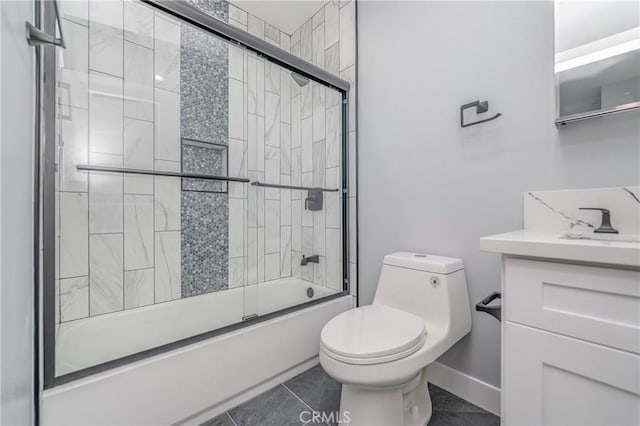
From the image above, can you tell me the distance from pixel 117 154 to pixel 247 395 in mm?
1366

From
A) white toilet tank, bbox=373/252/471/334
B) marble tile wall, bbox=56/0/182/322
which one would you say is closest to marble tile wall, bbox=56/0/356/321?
marble tile wall, bbox=56/0/182/322

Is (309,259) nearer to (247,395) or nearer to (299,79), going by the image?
(247,395)

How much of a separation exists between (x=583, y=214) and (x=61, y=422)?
188 centimetres

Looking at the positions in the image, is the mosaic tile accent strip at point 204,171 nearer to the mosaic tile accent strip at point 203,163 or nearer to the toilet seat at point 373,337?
the mosaic tile accent strip at point 203,163

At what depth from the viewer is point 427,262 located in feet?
4.19

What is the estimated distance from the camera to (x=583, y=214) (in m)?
0.99

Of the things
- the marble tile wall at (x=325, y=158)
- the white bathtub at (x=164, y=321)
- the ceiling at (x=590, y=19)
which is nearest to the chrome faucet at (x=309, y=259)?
the marble tile wall at (x=325, y=158)

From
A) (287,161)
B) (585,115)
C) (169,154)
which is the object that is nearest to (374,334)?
(585,115)

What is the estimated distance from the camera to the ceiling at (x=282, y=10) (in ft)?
6.71

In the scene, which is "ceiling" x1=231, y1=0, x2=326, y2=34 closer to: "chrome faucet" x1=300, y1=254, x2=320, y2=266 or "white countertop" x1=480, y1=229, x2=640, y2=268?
"chrome faucet" x1=300, y1=254, x2=320, y2=266

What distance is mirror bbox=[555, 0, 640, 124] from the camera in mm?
915

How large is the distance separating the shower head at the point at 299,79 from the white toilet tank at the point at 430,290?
4.05 ft

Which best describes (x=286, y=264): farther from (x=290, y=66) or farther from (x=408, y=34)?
(x=408, y=34)

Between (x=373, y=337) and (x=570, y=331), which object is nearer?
(x=570, y=331)
